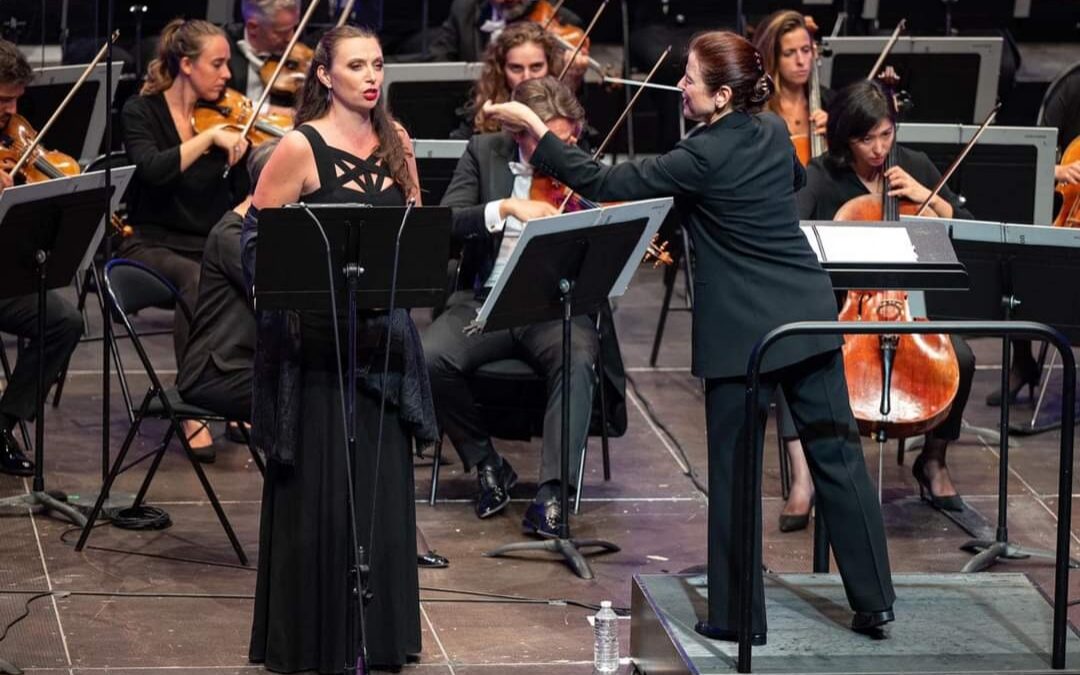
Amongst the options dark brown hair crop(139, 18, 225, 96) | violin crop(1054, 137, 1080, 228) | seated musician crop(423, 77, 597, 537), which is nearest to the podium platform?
seated musician crop(423, 77, 597, 537)

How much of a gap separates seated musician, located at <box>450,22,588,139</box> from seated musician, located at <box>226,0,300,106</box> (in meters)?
1.23

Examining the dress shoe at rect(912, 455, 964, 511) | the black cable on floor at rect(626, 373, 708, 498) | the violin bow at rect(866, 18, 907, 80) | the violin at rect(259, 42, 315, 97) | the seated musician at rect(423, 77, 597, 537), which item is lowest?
the black cable on floor at rect(626, 373, 708, 498)

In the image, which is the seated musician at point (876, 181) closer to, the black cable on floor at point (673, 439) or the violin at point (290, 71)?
the black cable on floor at point (673, 439)

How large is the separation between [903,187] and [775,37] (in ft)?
3.73

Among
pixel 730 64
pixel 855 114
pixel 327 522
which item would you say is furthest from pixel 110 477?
pixel 855 114

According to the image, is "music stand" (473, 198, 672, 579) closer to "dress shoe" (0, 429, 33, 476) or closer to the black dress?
the black dress

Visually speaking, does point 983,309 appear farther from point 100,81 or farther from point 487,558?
point 100,81

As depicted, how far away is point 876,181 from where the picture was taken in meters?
5.95

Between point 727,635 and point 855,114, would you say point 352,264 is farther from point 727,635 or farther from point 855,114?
point 855,114

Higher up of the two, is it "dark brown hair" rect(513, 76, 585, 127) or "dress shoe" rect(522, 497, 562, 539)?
"dark brown hair" rect(513, 76, 585, 127)

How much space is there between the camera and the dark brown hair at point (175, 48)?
261 inches

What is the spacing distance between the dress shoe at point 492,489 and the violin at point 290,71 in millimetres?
2059

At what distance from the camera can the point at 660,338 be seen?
764 cm

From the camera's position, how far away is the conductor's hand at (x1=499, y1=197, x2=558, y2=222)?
555 cm
